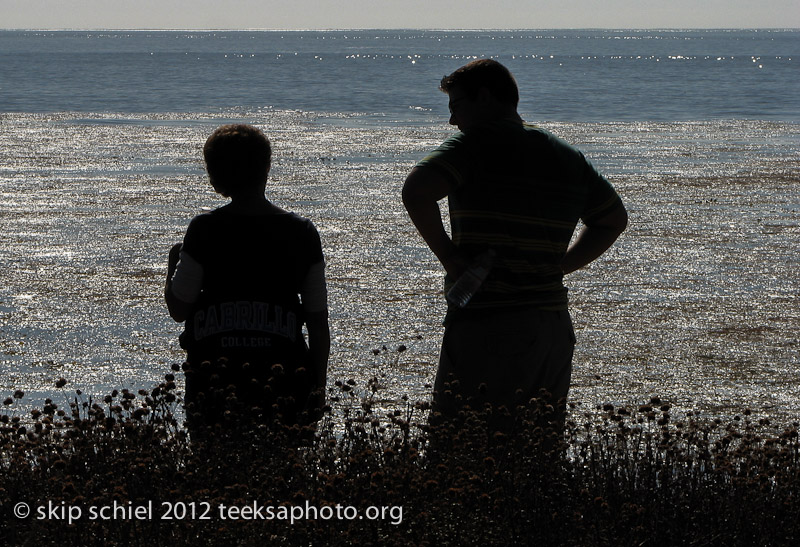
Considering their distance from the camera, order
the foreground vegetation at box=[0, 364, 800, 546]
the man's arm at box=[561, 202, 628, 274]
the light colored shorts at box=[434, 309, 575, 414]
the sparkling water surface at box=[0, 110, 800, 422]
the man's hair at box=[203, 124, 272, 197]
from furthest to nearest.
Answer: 1. the sparkling water surface at box=[0, 110, 800, 422]
2. the man's arm at box=[561, 202, 628, 274]
3. the light colored shorts at box=[434, 309, 575, 414]
4. the man's hair at box=[203, 124, 272, 197]
5. the foreground vegetation at box=[0, 364, 800, 546]

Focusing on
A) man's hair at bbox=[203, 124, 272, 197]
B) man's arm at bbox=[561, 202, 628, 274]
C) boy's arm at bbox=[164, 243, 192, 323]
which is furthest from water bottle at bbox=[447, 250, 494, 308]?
boy's arm at bbox=[164, 243, 192, 323]

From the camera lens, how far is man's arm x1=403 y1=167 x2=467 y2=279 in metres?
3.48

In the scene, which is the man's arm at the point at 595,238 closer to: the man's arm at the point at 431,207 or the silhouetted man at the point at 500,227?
the silhouetted man at the point at 500,227

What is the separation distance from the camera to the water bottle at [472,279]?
3.52m

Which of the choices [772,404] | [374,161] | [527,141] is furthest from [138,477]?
[374,161]

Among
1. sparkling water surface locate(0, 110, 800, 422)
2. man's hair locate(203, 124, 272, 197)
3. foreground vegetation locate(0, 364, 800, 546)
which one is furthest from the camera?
sparkling water surface locate(0, 110, 800, 422)

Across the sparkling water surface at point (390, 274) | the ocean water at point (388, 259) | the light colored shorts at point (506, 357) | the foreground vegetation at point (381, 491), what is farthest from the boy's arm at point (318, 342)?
the sparkling water surface at point (390, 274)

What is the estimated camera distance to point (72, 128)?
26328 millimetres

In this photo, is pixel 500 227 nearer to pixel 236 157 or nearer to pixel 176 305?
pixel 236 157

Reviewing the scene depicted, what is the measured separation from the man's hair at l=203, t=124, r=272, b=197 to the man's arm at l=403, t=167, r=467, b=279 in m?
0.45

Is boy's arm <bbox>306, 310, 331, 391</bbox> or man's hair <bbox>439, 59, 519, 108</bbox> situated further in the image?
boy's arm <bbox>306, 310, 331, 391</bbox>

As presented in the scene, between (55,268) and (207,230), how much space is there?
6989 mm

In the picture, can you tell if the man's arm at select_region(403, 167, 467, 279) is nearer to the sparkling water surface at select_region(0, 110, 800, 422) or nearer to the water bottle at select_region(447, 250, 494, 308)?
the water bottle at select_region(447, 250, 494, 308)

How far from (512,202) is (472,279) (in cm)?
28
